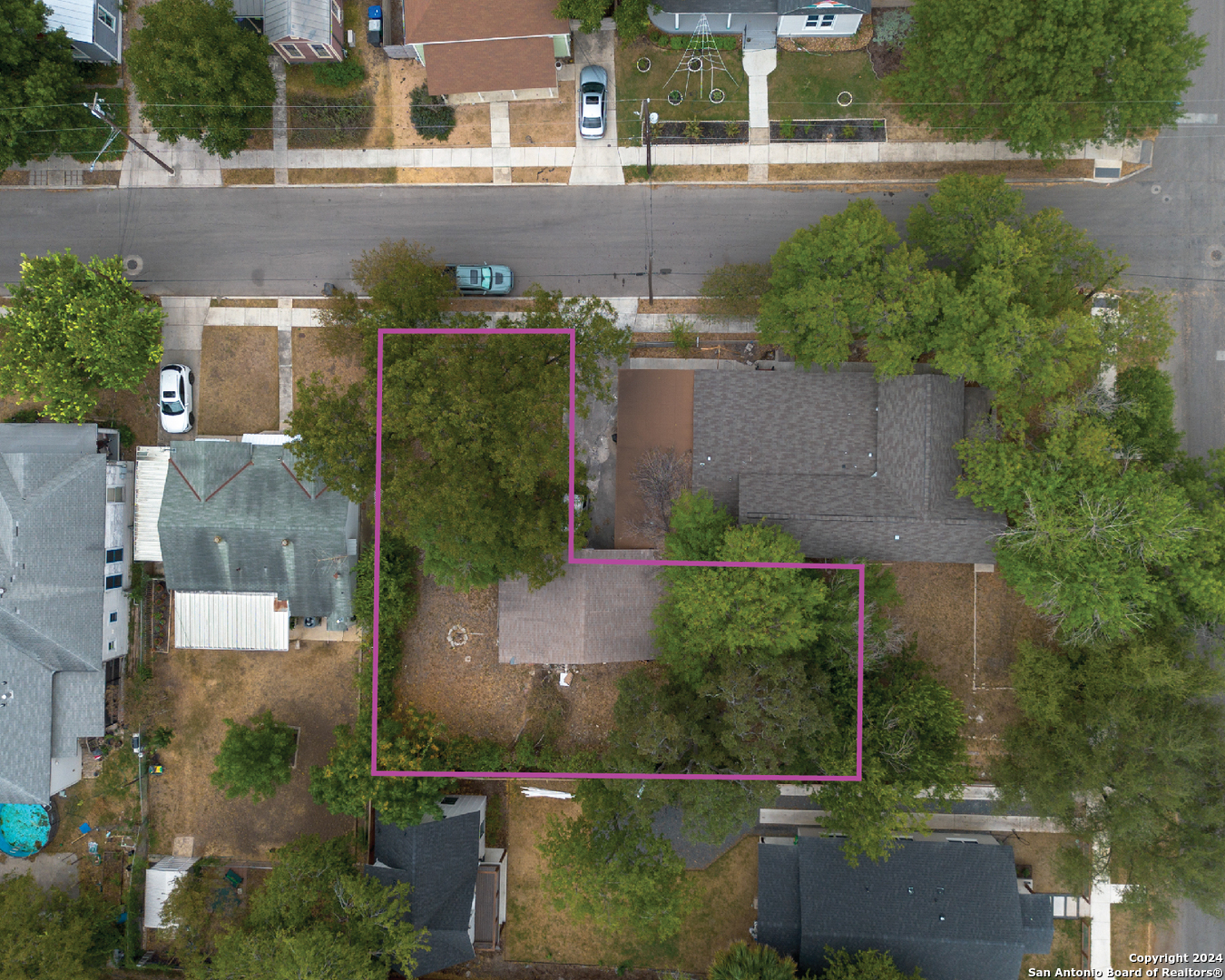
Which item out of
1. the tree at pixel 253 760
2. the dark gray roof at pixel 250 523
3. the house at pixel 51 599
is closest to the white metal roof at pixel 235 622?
the dark gray roof at pixel 250 523

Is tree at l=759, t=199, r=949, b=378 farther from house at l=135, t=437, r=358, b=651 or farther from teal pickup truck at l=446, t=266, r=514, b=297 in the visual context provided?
house at l=135, t=437, r=358, b=651

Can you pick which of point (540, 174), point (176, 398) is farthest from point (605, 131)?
point (176, 398)

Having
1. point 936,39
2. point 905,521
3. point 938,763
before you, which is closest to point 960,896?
point 938,763

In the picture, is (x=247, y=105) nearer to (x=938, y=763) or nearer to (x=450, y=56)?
(x=450, y=56)

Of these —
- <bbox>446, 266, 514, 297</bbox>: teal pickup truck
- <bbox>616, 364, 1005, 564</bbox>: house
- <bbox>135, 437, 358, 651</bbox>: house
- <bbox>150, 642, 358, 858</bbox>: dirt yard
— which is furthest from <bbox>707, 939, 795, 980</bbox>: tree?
<bbox>446, 266, 514, 297</bbox>: teal pickup truck

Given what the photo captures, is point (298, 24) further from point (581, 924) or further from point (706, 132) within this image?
point (581, 924)
